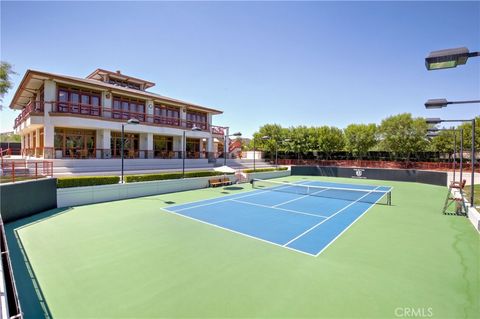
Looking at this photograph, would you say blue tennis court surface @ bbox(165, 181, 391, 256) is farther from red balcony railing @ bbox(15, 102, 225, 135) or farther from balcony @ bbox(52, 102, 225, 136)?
red balcony railing @ bbox(15, 102, 225, 135)

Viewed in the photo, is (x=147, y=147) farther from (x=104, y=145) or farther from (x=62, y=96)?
(x=62, y=96)

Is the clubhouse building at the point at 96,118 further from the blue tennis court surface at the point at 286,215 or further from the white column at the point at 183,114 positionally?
the blue tennis court surface at the point at 286,215

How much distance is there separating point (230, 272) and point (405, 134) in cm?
3892

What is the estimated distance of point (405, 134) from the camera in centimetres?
3647

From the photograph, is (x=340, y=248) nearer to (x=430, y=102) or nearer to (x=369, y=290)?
(x=369, y=290)

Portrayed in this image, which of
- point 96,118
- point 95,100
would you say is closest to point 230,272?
point 96,118

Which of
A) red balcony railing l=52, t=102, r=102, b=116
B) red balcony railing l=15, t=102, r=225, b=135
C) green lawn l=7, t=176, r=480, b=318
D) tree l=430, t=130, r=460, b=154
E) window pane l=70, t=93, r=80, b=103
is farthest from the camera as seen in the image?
tree l=430, t=130, r=460, b=154

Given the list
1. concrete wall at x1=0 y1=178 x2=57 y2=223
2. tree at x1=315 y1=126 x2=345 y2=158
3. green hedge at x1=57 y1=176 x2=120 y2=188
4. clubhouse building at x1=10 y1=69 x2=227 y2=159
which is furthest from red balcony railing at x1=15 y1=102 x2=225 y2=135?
tree at x1=315 y1=126 x2=345 y2=158

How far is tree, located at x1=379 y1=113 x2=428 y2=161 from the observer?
35844 millimetres

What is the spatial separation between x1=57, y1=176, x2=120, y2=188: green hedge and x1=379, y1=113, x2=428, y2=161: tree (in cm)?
3702

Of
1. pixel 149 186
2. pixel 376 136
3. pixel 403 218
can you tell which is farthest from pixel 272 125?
pixel 403 218

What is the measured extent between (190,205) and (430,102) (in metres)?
12.5

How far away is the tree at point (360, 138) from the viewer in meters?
40.8

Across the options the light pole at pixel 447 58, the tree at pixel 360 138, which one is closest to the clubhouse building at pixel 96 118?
the light pole at pixel 447 58
